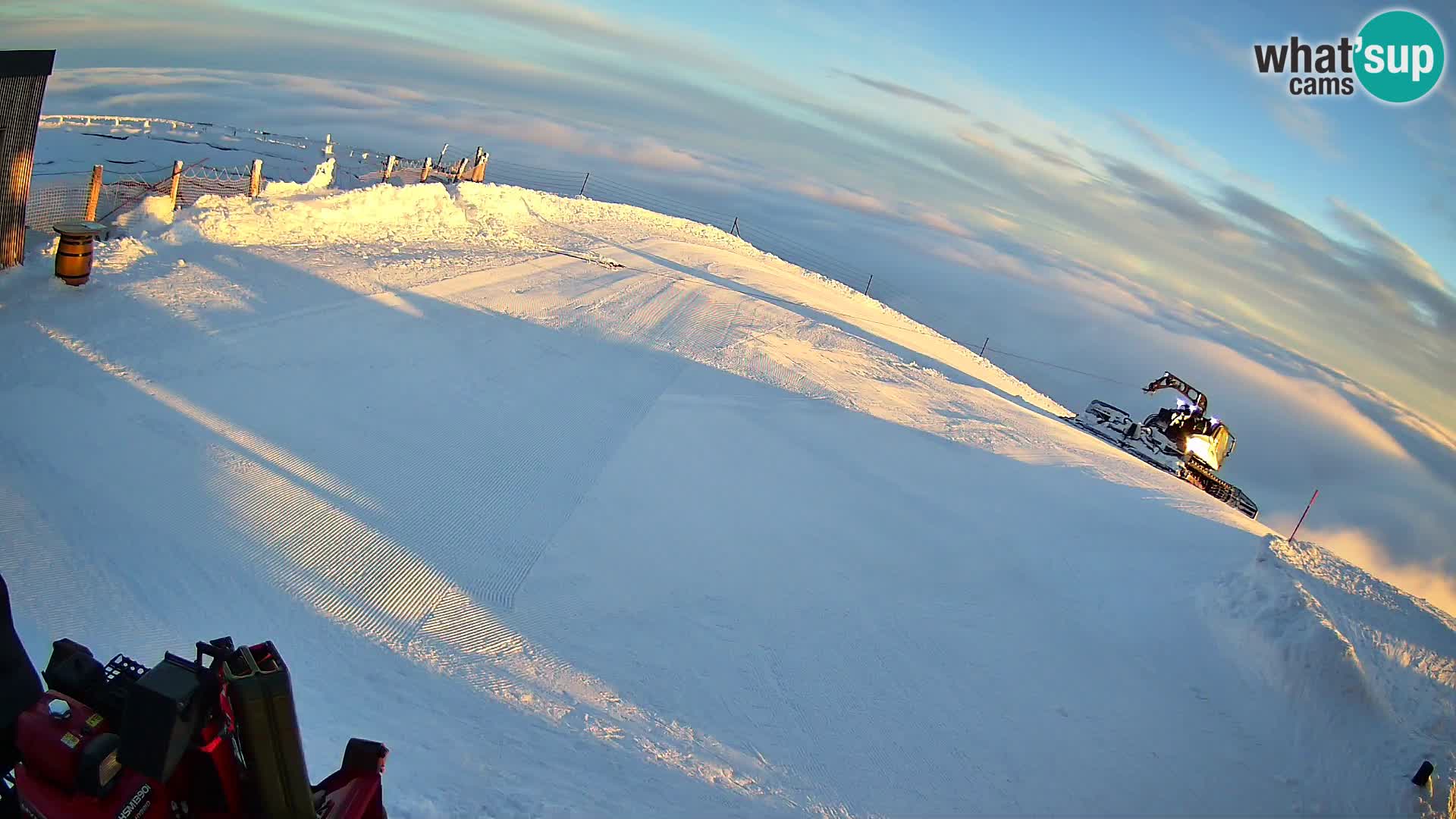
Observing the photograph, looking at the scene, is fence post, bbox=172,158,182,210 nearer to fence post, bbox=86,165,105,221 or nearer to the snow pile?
the snow pile

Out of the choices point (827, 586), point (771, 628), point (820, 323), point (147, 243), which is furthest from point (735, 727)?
point (820, 323)

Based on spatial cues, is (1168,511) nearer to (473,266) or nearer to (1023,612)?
(1023,612)

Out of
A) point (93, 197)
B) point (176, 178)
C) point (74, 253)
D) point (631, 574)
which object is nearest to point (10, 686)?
point (631, 574)

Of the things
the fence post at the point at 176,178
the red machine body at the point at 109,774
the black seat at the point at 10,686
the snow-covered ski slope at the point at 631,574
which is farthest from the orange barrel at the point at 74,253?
the red machine body at the point at 109,774

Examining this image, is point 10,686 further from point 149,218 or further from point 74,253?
point 149,218

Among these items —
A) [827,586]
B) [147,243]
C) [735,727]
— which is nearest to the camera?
[735,727]
